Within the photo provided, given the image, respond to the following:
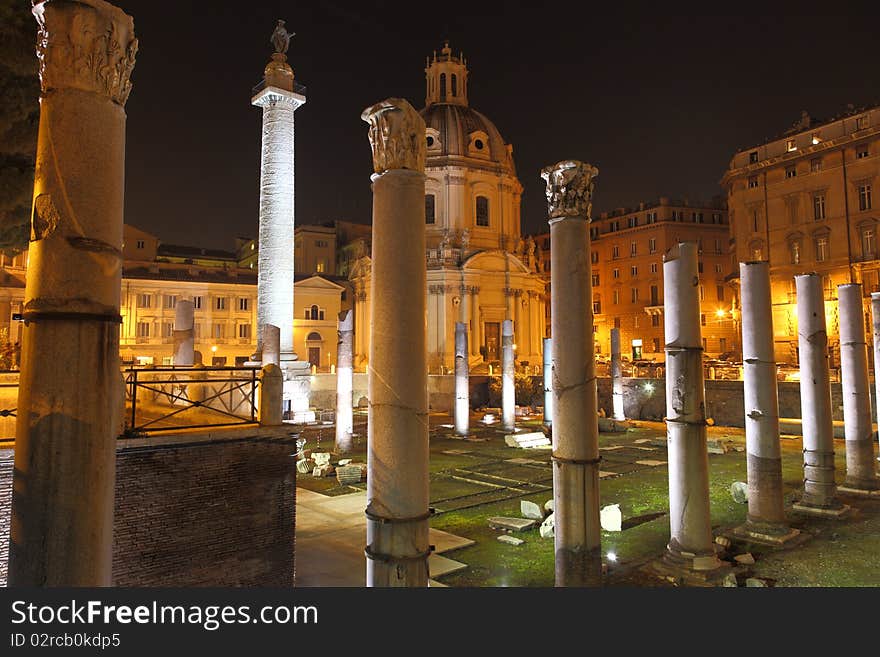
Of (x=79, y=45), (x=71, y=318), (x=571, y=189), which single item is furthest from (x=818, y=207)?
(x=71, y=318)

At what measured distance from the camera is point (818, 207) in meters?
36.2

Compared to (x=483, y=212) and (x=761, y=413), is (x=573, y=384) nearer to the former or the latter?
(x=761, y=413)

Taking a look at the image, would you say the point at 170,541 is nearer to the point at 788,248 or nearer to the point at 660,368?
the point at 660,368

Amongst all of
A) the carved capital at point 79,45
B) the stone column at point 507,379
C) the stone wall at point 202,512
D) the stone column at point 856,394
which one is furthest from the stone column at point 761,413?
the stone column at point 507,379

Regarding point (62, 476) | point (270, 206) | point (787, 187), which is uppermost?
point (787, 187)

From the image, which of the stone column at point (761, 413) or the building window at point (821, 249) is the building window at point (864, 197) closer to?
the building window at point (821, 249)

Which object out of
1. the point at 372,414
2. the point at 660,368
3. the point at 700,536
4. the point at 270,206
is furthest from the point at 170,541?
the point at 660,368

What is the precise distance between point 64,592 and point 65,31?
10.4ft

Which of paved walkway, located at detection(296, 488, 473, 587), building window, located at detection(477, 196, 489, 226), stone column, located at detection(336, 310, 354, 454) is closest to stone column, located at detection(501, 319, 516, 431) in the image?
stone column, located at detection(336, 310, 354, 454)

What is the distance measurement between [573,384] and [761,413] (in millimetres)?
5115

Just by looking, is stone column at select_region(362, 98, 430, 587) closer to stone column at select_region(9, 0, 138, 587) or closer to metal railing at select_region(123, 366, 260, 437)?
stone column at select_region(9, 0, 138, 587)

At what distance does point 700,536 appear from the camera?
8633mm

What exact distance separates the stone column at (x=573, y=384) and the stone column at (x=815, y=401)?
755 cm

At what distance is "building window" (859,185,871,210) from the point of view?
33.8 meters
